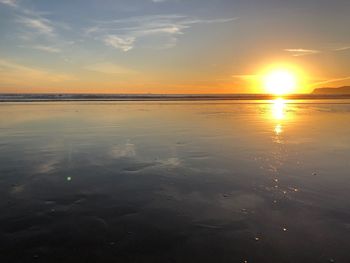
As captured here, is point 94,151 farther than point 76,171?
Yes

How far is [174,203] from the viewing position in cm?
695

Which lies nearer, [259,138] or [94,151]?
[94,151]

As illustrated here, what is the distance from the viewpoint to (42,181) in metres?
8.40

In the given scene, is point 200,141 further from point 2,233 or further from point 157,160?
point 2,233

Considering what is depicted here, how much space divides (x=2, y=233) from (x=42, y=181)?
310cm

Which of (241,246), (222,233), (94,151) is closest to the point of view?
(241,246)

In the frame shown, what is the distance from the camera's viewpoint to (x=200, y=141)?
1482 cm

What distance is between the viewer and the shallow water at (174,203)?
197 inches

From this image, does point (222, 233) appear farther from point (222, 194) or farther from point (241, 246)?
point (222, 194)

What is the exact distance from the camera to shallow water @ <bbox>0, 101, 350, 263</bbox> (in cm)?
499

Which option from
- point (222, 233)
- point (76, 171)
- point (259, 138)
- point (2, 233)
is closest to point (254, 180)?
point (222, 233)

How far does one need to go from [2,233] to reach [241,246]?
12.6ft

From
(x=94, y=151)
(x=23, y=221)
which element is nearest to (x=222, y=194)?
(x=23, y=221)

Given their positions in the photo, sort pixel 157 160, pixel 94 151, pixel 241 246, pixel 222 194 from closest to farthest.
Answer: pixel 241 246
pixel 222 194
pixel 157 160
pixel 94 151
